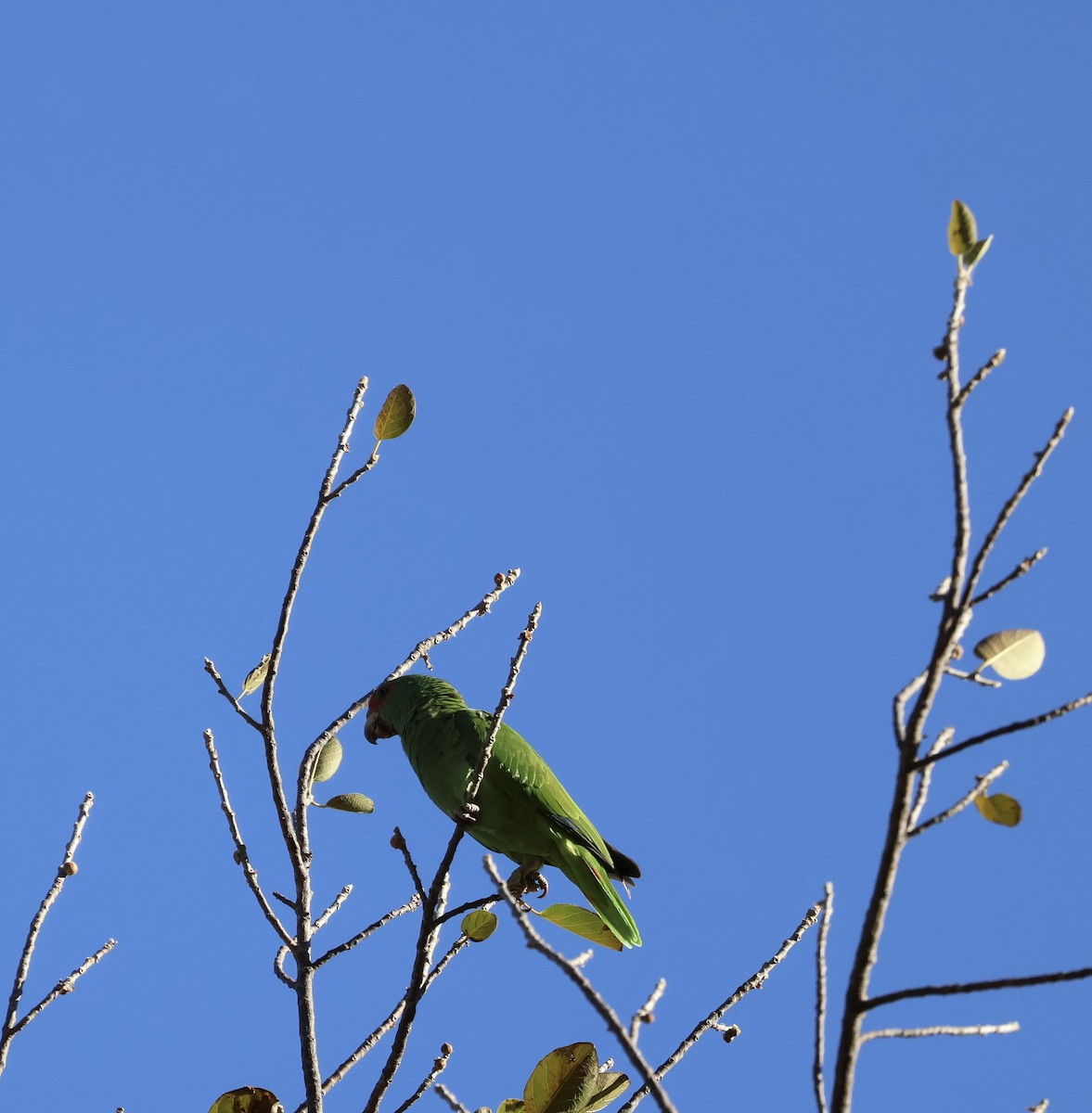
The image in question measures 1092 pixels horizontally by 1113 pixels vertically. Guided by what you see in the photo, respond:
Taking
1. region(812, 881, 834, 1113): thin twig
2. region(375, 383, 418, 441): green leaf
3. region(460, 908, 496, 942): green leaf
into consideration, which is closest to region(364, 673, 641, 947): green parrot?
region(460, 908, 496, 942): green leaf

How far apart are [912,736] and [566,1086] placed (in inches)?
53.7

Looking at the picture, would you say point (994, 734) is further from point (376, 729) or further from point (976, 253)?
point (376, 729)

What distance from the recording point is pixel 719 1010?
257 centimetres

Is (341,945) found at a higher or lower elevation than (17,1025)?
lower

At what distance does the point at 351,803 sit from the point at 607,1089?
40.3 inches

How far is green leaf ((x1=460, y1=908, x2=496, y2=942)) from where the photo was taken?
2633 mm

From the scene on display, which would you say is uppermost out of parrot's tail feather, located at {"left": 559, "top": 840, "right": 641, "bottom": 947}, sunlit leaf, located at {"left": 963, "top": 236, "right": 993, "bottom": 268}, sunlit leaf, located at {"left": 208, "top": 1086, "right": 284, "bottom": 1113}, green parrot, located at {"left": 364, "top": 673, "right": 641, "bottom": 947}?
green parrot, located at {"left": 364, "top": 673, "right": 641, "bottom": 947}

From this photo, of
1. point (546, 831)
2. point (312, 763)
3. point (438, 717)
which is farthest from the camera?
point (438, 717)

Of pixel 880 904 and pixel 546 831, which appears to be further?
pixel 546 831

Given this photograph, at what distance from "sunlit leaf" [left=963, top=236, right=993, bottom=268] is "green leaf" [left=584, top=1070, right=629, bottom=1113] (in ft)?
6.03

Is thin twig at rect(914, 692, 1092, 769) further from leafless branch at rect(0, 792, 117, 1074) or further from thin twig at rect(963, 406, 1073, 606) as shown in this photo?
leafless branch at rect(0, 792, 117, 1074)

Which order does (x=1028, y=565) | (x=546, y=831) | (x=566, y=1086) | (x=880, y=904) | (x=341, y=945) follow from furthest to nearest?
1. (x=546, y=831)
2. (x=341, y=945)
3. (x=566, y=1086)
4. (x=1028, y=565)
5. (x=880, y=904)

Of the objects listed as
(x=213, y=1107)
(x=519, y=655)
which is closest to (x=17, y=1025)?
(x=213, y=1107)

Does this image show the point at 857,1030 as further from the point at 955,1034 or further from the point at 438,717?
the point at 438,717
